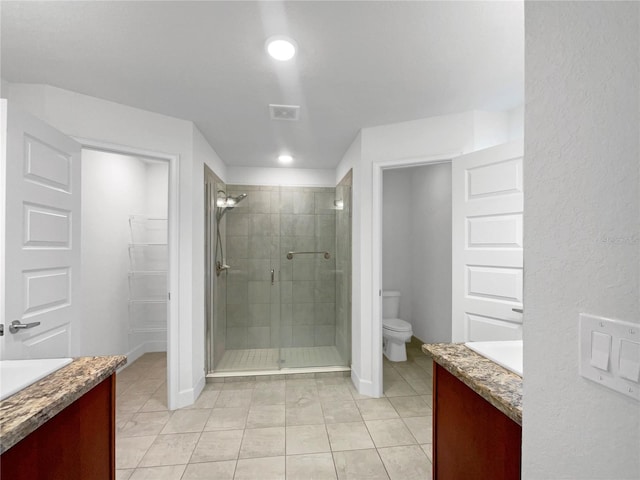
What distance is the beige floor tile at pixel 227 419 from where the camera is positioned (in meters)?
2.22

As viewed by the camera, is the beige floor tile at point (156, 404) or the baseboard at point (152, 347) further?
the baseboard at point (152, 347)

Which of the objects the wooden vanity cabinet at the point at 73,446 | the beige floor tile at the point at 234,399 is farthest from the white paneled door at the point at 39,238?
the beige floor tile at the point at 234,399

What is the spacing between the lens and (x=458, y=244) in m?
2.38

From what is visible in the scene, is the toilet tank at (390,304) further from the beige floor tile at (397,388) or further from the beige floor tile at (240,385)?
the beige floor tile at (240,385)

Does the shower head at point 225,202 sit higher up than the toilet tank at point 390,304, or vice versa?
the shower head at point 225,202

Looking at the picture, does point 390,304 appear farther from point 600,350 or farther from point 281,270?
point 600,350

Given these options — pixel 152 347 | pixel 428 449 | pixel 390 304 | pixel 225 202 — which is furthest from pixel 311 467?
pixel 152 347

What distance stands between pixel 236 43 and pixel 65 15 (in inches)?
29.6

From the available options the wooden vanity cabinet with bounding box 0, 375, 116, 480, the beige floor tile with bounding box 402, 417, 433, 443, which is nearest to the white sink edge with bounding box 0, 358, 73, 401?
the wooden vanity cabinet with bounding box 0, 375, 116, 480

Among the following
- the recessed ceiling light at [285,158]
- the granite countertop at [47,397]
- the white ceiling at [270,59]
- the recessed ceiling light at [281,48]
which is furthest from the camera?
the recessed ceiling light at [285,158]

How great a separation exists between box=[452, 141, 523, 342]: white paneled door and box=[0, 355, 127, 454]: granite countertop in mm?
2180

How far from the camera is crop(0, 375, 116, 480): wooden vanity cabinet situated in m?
0.79

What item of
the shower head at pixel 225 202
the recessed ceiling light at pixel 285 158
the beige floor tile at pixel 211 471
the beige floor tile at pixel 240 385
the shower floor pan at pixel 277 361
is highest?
the recessed ceiling light at pixel 285 158

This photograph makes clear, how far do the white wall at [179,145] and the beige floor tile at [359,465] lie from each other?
1.38 meters
